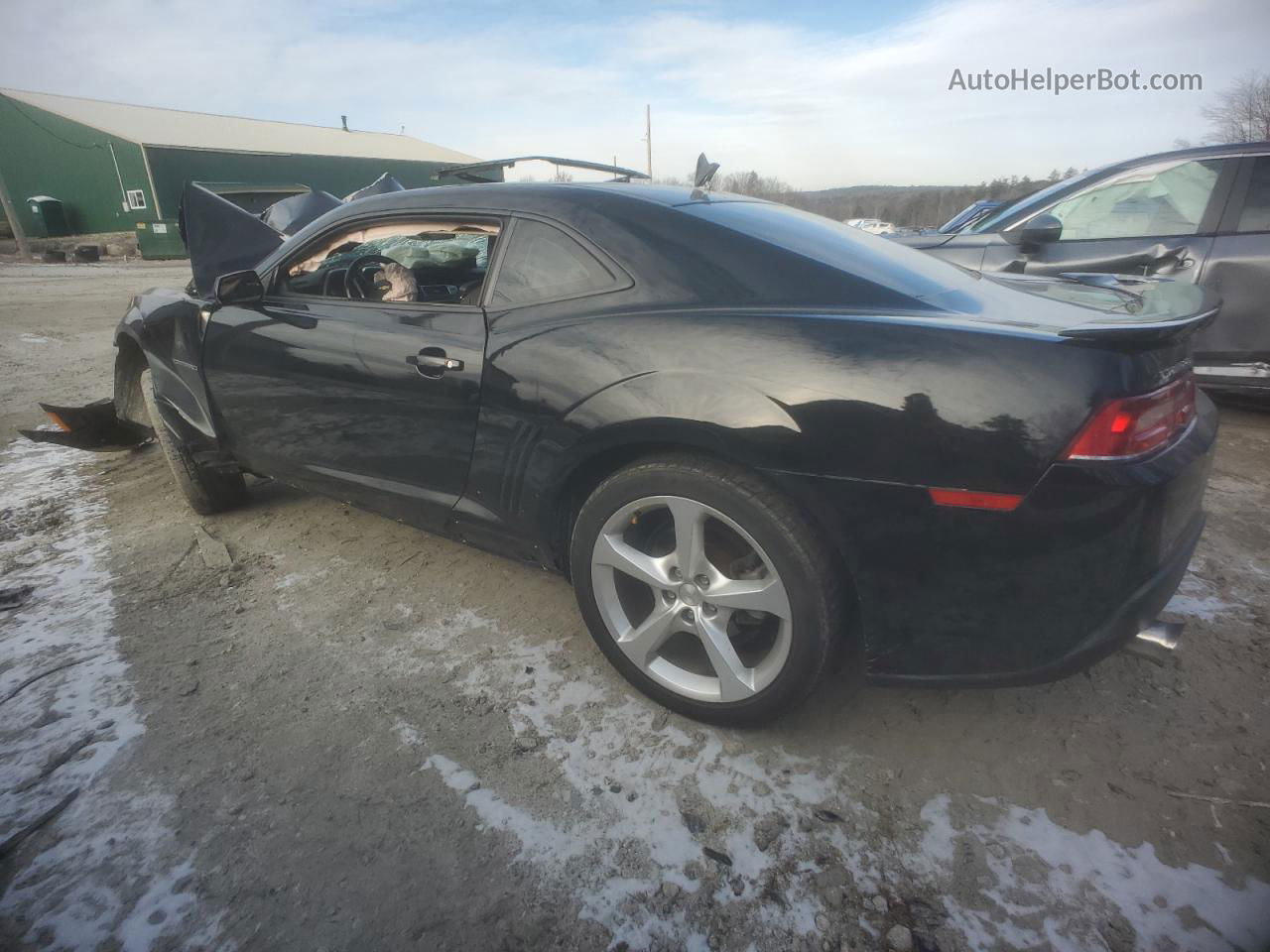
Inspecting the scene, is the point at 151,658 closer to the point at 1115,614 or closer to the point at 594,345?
the point at 594,345

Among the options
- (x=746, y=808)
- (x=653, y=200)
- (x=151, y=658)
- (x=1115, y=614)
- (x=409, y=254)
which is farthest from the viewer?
(x=409, y=254)

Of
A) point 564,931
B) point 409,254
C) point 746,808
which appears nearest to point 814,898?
point 746,808

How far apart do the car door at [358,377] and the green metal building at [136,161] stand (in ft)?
92.2

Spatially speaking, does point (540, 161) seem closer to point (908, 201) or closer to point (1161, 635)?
point (1161, 635)

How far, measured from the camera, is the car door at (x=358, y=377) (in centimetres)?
221

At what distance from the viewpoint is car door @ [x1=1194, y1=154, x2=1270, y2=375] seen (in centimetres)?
397

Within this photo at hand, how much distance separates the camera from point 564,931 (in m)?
1.42

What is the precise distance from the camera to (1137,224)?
4.27 meters

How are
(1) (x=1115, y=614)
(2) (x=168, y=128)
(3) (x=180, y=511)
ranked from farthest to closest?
(2) (x=168, y=128), (3) (x=180, y=511), (1) (x=1115, y=614)

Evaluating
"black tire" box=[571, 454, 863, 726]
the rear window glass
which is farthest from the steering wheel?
"black tire" box=[571, 454, 863, 726]

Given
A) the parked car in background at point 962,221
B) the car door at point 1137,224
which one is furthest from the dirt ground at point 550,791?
the parked car in background at point 962,221

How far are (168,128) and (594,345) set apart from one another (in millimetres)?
36483

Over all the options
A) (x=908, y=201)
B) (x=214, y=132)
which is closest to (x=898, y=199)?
(x=908, y=201)

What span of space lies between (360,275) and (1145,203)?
4.57 metres
